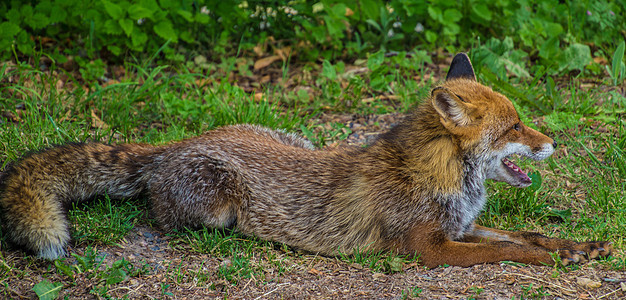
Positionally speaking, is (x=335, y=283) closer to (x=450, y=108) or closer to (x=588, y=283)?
(x=450, y=108)

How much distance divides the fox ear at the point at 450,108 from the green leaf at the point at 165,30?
406 centimetres

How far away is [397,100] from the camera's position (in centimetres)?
761

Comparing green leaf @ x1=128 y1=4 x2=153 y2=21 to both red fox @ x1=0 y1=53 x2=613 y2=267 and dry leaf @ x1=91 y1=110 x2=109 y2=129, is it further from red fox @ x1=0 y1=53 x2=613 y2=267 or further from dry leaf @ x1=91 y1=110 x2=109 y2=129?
red fox @ x1=0 y1=53 x2=613 y2=267

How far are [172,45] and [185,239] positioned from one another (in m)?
4.31

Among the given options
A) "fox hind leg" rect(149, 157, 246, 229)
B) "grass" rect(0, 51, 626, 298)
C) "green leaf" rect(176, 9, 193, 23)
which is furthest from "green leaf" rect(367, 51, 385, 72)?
"fox hind leg" rect(149, 157, 246, 229)

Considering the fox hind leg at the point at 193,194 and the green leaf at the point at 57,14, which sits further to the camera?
the green leaf at the point at 57,14

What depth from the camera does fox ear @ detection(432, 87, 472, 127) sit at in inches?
169

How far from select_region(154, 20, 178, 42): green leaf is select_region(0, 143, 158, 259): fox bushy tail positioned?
90.0 inches

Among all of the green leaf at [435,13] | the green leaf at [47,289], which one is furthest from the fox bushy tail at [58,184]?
the green leaf at [435,13]

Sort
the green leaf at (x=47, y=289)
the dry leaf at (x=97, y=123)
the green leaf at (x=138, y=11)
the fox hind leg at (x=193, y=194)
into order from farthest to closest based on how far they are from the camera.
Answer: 1. the green leaf at (x=138, y=11)
2. the dry leaf at (x=97, y=123)
3. the fox hind leg at (x=193, y=194)
4. the green leaf at (x=47, y=289)

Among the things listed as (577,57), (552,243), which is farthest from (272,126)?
(577,57)

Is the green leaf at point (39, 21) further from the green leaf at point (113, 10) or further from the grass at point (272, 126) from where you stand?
the green leaf at point (113, 10)

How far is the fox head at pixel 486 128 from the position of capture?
438cm

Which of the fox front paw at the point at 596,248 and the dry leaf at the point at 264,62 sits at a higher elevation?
the dry leaf at the point at 264,62
